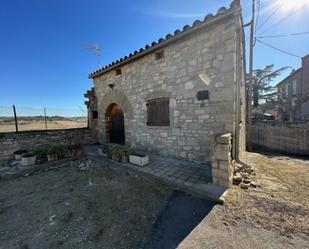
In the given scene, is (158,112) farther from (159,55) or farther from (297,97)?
(297,97)

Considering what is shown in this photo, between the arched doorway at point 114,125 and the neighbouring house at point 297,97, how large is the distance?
40.2ft

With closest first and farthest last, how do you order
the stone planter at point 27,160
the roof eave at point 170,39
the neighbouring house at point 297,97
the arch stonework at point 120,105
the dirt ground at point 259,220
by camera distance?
the dirt ground at point 259,220 → the roof eave at point 170,39 → the stone planter at point 27,160 → the arch stonework at point 120,105 → the neighbouring house at point 297,97

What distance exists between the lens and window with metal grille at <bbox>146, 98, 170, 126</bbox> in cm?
538

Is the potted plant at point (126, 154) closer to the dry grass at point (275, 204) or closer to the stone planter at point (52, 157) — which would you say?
the stone planter at point (52, 157)

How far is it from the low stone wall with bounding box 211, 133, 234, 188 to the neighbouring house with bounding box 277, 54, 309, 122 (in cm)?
1170

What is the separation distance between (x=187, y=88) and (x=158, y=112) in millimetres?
1461

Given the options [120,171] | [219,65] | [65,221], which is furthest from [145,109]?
[65,221]

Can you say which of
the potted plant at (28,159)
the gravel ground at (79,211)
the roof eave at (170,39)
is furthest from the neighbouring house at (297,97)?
the potted plant at (28,159)

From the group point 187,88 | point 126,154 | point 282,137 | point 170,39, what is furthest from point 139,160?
point 282,137

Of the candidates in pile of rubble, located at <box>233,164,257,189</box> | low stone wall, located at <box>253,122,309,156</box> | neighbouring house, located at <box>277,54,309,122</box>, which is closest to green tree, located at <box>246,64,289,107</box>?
neighbouring house, located at <box>277,54,309,122</box>

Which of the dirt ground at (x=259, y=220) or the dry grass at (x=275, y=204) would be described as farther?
the dry grass at (x=275, y=204)

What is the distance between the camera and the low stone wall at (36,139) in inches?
232

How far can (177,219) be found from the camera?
8.04 feet

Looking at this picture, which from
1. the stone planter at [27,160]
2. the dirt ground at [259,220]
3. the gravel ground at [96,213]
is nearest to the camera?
the dirt ground at [259,220]
